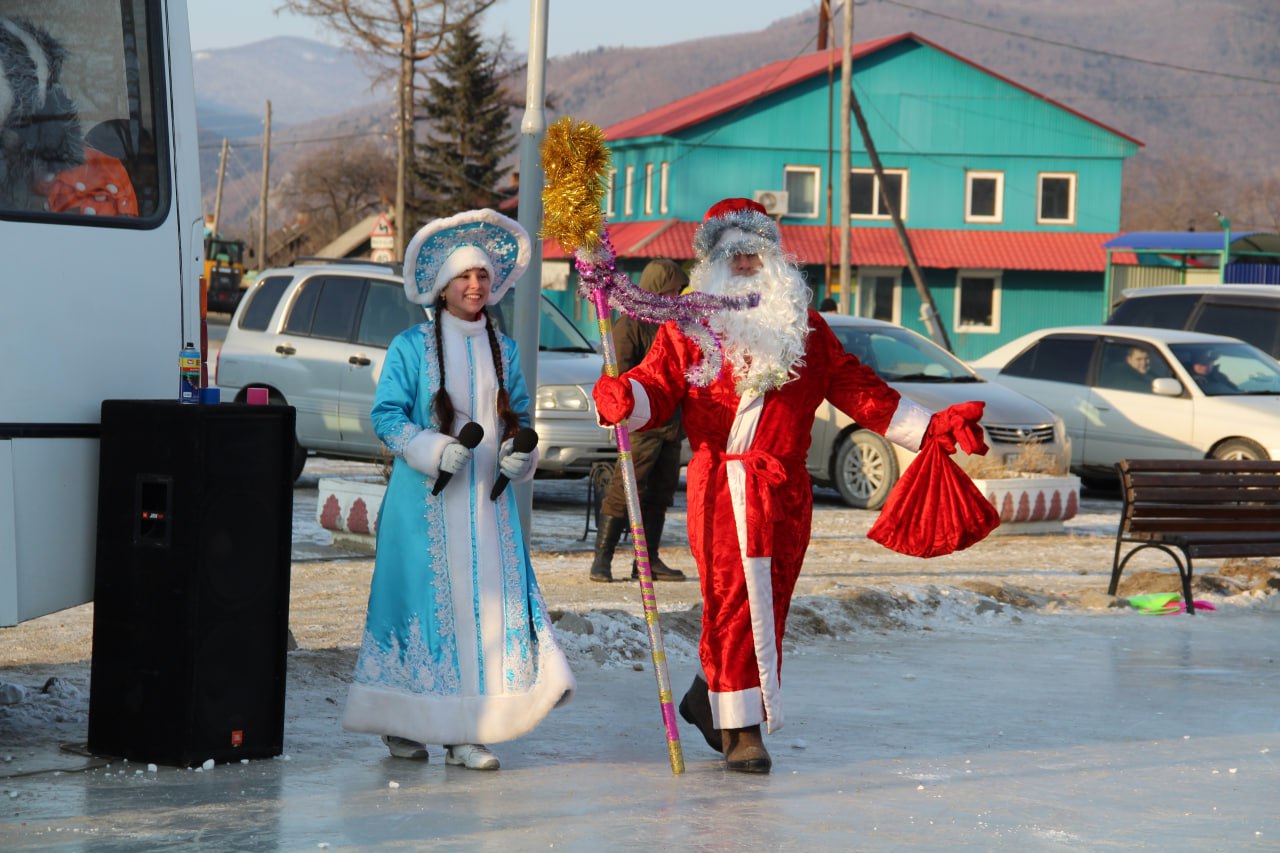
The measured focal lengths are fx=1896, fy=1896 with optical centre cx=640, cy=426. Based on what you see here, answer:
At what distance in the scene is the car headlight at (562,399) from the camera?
14.3 meters

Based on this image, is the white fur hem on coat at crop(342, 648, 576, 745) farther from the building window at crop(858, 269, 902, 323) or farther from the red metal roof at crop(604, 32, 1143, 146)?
the building window at crop(858, 269, 902, 323)

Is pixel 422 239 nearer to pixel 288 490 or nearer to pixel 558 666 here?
pixel 288 490

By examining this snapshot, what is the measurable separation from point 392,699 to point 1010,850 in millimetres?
2141

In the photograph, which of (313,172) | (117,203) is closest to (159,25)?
(117,203)

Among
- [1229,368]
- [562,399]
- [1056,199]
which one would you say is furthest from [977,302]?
[562,399]

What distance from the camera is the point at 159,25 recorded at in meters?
6.48

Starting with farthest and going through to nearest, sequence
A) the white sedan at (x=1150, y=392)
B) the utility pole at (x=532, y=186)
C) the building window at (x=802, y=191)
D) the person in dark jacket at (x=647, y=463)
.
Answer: the building window at (x=802, y=191) → the white sedan at (x=1150, y=392) → the person in dark jacket at (x=647, y=463) → the utility pole at (x=532, y=186)

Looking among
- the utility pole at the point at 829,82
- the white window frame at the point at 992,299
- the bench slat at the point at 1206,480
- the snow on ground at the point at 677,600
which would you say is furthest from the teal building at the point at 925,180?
Result: the bench slat at the point at 1206,480

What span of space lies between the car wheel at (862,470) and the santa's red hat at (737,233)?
8.73m

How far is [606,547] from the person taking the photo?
11.0 meters

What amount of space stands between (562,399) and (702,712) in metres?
7.68

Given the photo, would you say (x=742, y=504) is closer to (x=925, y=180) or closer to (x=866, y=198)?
(x=866, y=198)

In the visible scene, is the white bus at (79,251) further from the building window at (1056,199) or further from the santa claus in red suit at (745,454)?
the building window at (1056,199)

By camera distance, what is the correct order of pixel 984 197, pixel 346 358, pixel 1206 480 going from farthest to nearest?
pixel 984 197
pixel 346 358
pixel 1206 480
